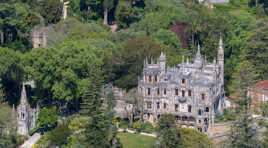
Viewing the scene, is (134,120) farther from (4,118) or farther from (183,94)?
(4,118)

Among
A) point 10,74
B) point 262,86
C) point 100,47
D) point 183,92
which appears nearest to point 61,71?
point 10,74

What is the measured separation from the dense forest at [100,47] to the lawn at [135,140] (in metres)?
2.14

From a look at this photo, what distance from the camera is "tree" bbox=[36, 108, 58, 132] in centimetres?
8125

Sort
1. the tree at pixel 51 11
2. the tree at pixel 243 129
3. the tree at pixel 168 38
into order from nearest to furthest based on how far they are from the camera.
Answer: the tree at pixel 243 129 → the tree at pixel 168 38 → the tree at pixel 51 11

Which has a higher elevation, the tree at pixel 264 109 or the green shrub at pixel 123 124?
the tree at pixel 264 109

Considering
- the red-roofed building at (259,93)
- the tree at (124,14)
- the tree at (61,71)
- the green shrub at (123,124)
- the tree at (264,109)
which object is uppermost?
the tree at (124,14)

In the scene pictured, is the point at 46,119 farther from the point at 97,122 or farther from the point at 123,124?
the point at 123,124

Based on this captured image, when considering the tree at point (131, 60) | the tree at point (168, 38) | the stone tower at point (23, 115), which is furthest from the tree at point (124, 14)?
the stone tower at point (23, 115)

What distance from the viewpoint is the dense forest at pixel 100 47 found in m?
80.4

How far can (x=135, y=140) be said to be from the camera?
81.4 meters

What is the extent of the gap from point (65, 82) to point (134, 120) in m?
12.5

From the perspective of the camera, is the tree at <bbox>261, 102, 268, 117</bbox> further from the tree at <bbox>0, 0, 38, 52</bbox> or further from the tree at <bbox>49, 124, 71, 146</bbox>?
the tree at <bbox>0, 0, 38, 52</bbox>

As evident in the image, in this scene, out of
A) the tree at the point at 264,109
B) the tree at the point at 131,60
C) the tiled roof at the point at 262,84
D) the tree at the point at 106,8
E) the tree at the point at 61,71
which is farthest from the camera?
the tree at the point at 106,8

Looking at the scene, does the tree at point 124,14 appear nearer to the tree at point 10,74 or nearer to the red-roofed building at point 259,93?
the tree at point 10,74
